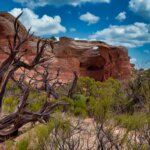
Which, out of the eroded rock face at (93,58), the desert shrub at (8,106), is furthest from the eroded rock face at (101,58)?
the desert shrub at (8,106)

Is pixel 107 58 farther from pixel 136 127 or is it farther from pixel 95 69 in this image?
pixel 136 127

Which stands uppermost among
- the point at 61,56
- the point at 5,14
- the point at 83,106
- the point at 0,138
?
the point at 5,14

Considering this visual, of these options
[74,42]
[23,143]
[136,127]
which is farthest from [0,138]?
[74,42]

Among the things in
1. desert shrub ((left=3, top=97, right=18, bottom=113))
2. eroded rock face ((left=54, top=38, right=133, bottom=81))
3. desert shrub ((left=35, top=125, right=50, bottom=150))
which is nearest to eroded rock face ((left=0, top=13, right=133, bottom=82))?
eroded rock face ((left=54, top=38, right=133, bottom=81))

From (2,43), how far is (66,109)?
18.5 m

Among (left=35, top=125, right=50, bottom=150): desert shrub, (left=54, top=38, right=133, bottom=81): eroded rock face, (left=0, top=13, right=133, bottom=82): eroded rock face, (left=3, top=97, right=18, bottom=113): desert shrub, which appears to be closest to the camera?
(left=35, top=125, right=50, bottom=150): desert shrub

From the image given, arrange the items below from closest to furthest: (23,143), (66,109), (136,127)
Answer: (23,143) < (136,127) < (66,109)

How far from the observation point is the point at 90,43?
3681 centimetres

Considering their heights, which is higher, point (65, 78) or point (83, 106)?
point (65, 78)

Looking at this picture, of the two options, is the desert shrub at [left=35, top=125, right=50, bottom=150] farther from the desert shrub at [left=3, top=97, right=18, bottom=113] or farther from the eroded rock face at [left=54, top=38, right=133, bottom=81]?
the eroded rock face at [left=54, top=38, right=133, bottom=81]

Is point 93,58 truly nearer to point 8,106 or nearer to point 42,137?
point 8,106

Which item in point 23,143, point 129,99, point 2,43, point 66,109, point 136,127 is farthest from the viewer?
point 2,43

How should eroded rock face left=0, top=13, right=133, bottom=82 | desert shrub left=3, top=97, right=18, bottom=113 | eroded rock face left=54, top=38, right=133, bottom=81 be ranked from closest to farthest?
Answer: desert shrub left=3, top=97, right=18, bottom=113
eroded rock face left=0, top=13, right=133, bottom=82
eroded rock face left=54, top=38, right=133, bottom=81

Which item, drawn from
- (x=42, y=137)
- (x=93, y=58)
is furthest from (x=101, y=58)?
(x=42, y=137)
